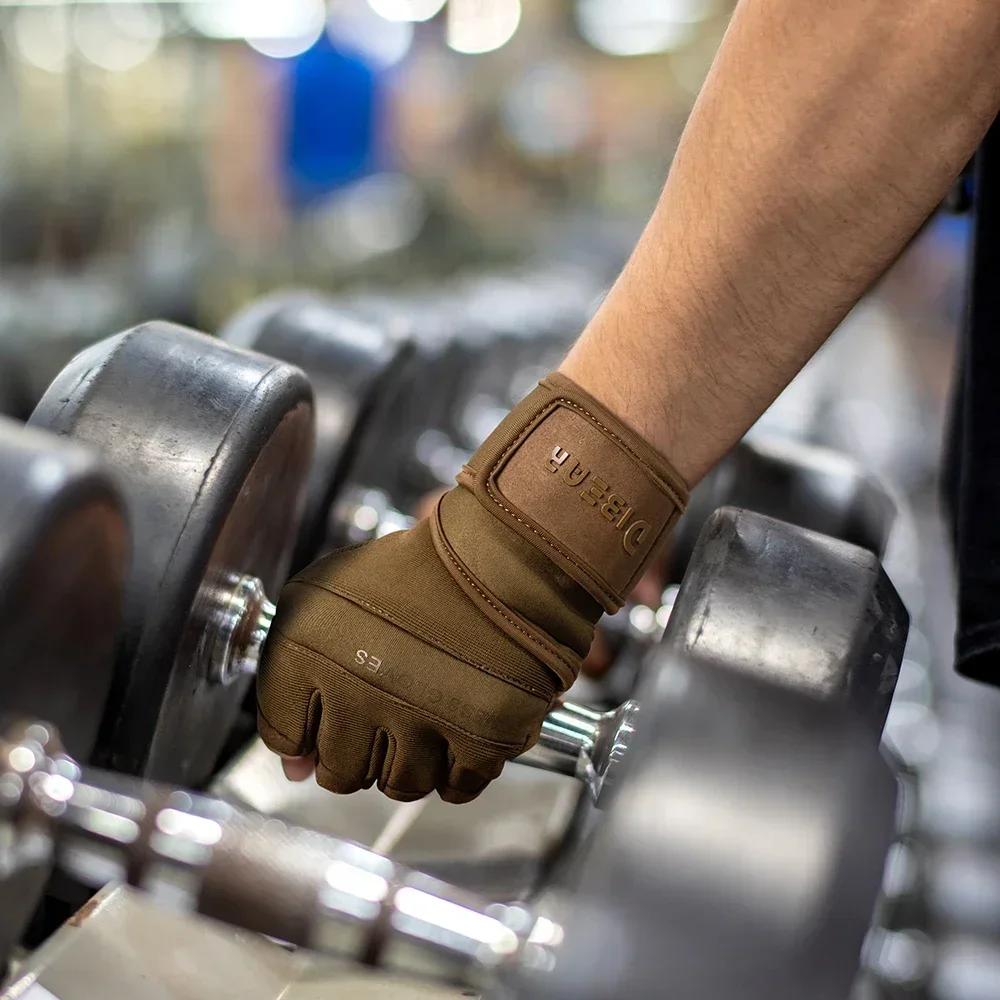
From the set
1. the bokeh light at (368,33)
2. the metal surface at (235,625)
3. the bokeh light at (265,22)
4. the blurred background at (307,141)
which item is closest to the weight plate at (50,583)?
the metal surface at (235,625)

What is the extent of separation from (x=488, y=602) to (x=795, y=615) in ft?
0.59

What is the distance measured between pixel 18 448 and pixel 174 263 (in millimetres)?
2899

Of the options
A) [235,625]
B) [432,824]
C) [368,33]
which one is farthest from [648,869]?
[368,33]

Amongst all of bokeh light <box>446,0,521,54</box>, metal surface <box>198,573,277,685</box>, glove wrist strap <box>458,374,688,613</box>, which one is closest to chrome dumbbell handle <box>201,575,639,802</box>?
metal surface <box>198,573,277,685</box>

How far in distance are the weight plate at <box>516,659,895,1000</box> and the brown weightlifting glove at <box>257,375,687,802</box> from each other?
0.73 feet

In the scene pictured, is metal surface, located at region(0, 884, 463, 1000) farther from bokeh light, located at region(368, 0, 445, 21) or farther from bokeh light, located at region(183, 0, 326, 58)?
bokeh light, located at region(368, 0, 445, 21)

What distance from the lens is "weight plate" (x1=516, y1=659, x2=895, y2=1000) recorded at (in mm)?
402

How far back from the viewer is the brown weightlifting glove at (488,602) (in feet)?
2.20

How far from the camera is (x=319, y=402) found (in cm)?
109

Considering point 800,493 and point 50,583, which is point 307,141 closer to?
point 800,493

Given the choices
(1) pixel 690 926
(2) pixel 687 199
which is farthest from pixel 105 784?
(2) pixel 687 199

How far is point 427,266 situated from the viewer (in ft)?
15.7

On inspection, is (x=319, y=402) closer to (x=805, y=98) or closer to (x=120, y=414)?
(x=120, y=414)

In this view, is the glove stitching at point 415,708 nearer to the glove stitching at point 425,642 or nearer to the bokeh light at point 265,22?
the glove stitching at point 425,642
